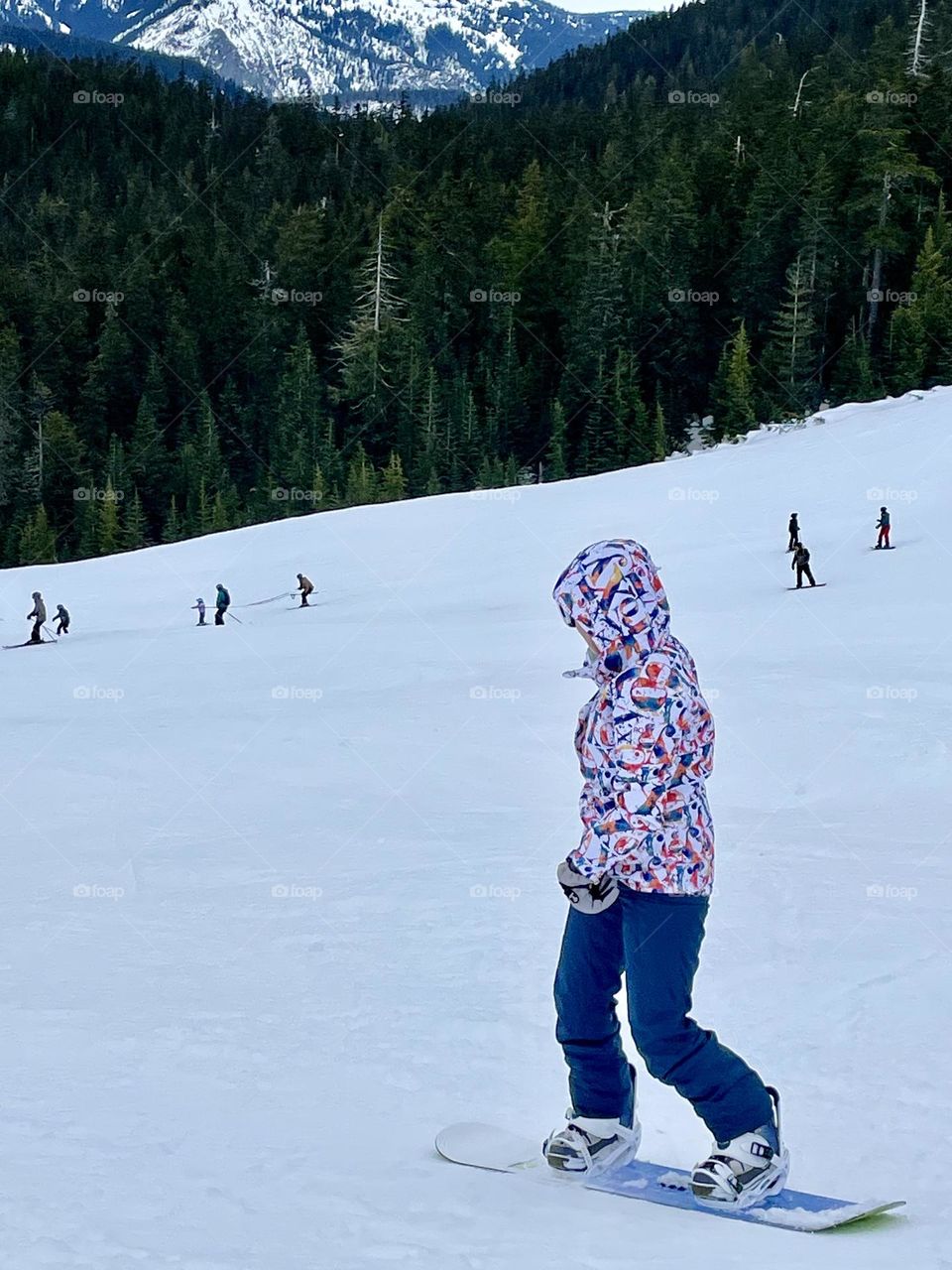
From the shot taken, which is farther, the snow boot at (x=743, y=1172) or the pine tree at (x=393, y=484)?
the pine tree at (x=393, y=484)

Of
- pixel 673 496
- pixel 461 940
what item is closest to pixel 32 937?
pixel 461 940

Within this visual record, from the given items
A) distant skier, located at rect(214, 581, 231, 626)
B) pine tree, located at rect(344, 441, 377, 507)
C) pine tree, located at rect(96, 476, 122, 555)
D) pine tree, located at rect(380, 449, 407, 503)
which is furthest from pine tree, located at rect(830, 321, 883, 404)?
distant skier, located at rect(214, 581, 231, 626)

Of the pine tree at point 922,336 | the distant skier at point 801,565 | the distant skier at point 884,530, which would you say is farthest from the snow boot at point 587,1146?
the pine tree at point 922,336

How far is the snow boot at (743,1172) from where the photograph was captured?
369 cm

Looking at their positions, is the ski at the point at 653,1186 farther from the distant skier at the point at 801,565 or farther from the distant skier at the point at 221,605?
the distant skier at the point at 221,605

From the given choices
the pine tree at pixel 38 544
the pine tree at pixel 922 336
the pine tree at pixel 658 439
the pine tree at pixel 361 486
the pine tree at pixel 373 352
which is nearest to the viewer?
the pine tree at pixel 922 336

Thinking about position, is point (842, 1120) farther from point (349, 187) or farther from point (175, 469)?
point (349, 187)

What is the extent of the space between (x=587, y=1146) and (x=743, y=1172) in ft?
1.46

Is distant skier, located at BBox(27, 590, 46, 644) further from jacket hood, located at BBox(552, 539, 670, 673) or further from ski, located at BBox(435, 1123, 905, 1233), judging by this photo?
jacket hood, located at BBox(552, 539, 670, 673)

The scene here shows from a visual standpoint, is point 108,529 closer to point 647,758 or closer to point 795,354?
point 795,354

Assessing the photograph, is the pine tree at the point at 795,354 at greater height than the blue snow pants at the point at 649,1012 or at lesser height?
greater

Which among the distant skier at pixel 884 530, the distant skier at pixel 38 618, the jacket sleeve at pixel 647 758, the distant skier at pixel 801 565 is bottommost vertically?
the jacket sleeve at pixel 647 758

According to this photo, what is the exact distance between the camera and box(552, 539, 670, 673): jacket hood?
3.66m

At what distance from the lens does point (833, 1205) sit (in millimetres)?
3643
